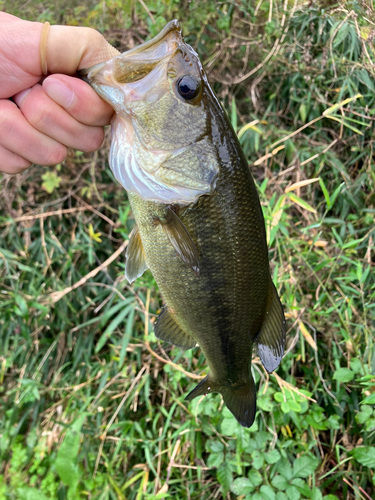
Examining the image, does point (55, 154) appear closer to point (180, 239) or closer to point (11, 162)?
point (11, 162)

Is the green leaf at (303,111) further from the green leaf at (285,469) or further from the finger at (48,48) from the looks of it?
the green leaf at (285,469)

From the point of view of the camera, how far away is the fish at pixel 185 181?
3.17 ft

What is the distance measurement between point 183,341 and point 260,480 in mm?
917

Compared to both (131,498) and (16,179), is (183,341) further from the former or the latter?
(16,179)

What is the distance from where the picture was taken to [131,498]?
1.97 metres

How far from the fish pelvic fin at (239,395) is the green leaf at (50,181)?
1954mm

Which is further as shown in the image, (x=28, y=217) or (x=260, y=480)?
(x=28, y=217)

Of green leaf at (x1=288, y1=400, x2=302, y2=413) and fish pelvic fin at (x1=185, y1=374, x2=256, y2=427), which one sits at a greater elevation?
fish pelvic fin at (x1=185, y1=374, x2=256, y2=427)

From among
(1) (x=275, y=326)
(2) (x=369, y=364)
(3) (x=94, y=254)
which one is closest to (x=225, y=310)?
(1) (x=275, y=326)

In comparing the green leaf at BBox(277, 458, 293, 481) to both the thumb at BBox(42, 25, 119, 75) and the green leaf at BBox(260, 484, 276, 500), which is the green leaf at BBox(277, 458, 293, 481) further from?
A: the thumb at BBox(42, 25, 119, 75)

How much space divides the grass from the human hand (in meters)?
0.95

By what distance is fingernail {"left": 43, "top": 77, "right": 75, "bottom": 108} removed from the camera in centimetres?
107

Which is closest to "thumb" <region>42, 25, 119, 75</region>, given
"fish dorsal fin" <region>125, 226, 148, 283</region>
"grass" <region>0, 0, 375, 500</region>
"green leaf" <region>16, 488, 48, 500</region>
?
"fish dorsal fin" <region>125, 226, 148, 283</region>

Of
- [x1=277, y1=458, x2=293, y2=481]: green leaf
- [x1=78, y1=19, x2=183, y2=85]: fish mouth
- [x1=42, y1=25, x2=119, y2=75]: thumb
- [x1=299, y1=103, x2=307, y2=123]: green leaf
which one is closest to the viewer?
[x1=78, y1=19, x2=183, y2=85]: fish mouth
